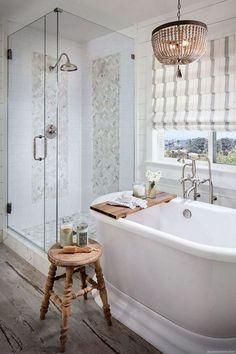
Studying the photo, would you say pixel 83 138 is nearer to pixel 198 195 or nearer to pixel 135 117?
pixel 135 117

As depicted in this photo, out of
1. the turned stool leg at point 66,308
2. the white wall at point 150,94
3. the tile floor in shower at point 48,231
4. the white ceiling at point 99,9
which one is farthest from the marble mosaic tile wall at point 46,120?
the turned stool leg at point 66,308

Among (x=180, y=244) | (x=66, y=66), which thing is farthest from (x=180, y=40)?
(x=66, y=66)

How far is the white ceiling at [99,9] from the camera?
2678 millimetres

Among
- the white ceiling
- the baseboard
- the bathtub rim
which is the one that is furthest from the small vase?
the white ceiling

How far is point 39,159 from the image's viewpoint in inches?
125

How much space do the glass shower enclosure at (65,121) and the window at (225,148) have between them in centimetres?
97

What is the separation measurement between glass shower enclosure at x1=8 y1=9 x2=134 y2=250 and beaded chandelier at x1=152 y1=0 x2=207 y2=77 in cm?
150

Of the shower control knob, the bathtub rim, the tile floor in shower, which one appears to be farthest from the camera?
the shower control knob

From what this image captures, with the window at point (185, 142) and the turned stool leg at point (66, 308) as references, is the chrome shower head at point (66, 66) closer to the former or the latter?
the window at point (185, 142)

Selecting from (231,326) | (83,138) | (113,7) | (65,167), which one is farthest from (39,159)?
(231,326)

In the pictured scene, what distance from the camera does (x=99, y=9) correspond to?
9.29 feet

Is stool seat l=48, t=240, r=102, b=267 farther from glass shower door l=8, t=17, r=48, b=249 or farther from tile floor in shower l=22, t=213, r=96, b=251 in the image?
glass shower door l=8, t=17, r=48, b=249

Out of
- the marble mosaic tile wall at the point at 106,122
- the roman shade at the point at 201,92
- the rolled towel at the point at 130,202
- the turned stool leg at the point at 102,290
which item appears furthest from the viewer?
the marble mosaic tile wall at the point at 106,122

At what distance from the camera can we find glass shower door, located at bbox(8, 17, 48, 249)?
3223 mm
